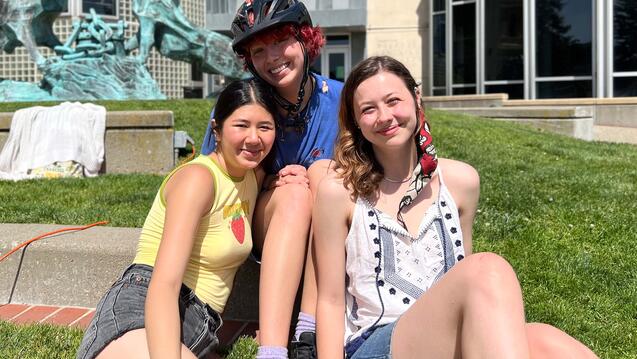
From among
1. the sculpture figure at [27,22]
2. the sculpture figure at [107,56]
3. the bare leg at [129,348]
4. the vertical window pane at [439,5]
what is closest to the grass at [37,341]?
the bare leg at [129,348]

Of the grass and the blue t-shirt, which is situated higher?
the blue t-shirt

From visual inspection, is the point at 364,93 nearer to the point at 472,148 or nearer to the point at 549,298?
the point at 549,298

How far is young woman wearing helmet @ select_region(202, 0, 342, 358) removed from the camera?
91.5 inches

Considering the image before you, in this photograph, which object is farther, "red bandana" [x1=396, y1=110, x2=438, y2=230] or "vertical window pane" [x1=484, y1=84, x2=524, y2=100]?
"vertical window pane" [x1=484, y1=84, x2=524, y2=100]

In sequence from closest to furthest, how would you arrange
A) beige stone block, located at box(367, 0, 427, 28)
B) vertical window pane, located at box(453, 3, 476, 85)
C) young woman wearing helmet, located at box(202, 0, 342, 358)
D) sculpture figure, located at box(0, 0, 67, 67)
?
young woman wearing helmet, located at box(202, 0, 342, 358) → sculpture figure, located at box(0, 0, 67, 67) → vertical window pane, located at box(453, 3, 476, 85) → beige stone block, located at box(367, 0, 427, 28)

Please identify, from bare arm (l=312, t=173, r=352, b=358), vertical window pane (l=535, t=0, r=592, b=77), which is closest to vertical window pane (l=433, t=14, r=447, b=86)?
vertical window pane (l=535, t=0, r=592, b=77)

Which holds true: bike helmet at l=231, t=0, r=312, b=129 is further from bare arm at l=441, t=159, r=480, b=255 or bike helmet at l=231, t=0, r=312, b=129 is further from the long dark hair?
bare arm at l=441, t=159, r=480, b=255

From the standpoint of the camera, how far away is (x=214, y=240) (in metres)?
2.39

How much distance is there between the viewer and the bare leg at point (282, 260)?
2.28 metres

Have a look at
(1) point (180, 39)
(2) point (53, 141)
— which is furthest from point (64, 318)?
(1) point (180, 39)

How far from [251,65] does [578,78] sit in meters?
16.1

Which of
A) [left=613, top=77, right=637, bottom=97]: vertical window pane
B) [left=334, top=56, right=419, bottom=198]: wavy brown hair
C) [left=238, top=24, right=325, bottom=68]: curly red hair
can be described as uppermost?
[left=613, top=77, right=637, bottom=97]: vertical window pane

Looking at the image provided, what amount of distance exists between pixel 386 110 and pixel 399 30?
74.5 feet

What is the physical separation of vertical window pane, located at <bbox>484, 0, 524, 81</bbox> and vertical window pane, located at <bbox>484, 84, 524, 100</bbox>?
234 millimetres
